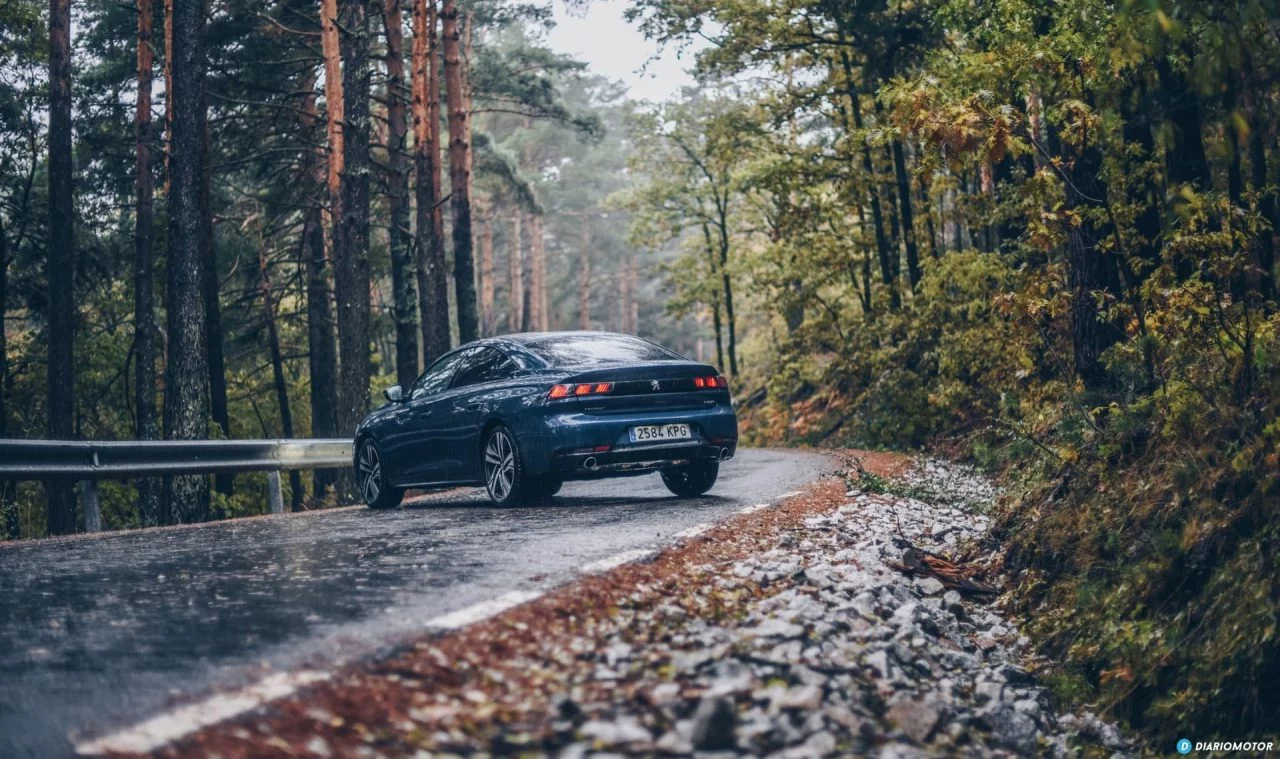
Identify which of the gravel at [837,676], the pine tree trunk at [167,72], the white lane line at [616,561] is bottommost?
the gravel at [837,676]

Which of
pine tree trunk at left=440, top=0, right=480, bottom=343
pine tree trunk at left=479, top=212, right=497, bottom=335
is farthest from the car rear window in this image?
pine tree trunk at left=479, top=212, right=497, bottom=335

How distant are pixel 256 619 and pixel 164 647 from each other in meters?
0.53

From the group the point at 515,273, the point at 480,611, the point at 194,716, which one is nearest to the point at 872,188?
the point at 480,611

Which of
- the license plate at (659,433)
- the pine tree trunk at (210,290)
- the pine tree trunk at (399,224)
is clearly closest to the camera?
the license plate at (659,433)

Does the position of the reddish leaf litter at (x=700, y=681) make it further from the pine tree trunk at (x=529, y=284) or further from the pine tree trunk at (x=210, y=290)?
the pine tree trunk at (x=529, y=284)

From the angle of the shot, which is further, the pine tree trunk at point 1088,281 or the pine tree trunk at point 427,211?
the pine tree trunk at point 427,211

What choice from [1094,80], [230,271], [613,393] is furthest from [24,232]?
[1094,80]

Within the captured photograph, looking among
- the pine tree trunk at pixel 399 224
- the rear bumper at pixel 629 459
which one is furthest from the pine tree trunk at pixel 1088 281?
the pine tree trunk at pixel 399 224

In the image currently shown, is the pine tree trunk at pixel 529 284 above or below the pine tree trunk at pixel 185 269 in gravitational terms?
above

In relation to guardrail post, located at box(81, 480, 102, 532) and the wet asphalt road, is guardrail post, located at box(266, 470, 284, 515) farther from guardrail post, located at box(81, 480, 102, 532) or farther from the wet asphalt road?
the wet asphalt road

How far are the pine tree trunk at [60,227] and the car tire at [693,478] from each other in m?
15.0

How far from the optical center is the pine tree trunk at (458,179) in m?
24.6

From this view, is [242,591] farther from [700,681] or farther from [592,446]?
[592,446]

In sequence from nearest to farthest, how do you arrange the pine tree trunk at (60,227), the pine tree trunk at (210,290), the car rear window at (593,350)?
the car rear window at (593,350)
the pine tree trunk at (60,227)
the pine tree trunk at (210,290)
